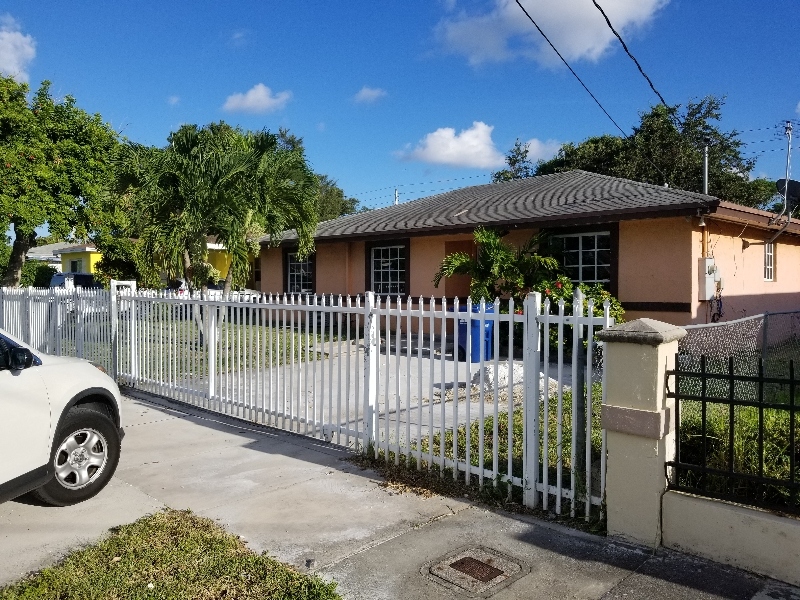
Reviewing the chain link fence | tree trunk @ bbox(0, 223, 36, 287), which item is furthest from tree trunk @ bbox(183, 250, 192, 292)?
the chain link fence

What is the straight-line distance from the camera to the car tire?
189 inches

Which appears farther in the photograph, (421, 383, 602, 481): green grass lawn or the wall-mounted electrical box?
the wall-mounted electrical box

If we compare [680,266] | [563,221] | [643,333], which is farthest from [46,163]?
[643,333]

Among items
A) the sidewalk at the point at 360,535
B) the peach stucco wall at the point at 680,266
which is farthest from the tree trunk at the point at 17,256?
the sidewalk at the point at 360,535

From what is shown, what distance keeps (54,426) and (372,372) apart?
8.76 feet

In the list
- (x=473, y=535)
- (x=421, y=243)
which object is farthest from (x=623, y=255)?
(x=473, y=535)

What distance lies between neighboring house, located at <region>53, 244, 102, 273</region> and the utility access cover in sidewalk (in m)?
30.4

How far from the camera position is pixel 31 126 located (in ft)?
55.9

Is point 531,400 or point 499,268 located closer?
point 531,400

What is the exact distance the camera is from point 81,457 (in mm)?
5043

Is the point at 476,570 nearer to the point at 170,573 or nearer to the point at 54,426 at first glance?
the point at 170,573

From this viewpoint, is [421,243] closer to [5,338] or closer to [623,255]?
[623,255]

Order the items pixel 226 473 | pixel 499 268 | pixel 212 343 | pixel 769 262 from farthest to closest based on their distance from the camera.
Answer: pixel 769 262 < pixel 499 268 < pixel 212 343 < pixel 226 473

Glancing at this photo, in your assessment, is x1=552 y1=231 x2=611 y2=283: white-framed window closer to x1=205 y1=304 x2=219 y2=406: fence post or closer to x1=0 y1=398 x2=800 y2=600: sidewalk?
x1=205 y1=304 x2=219 y2=406: fence post
